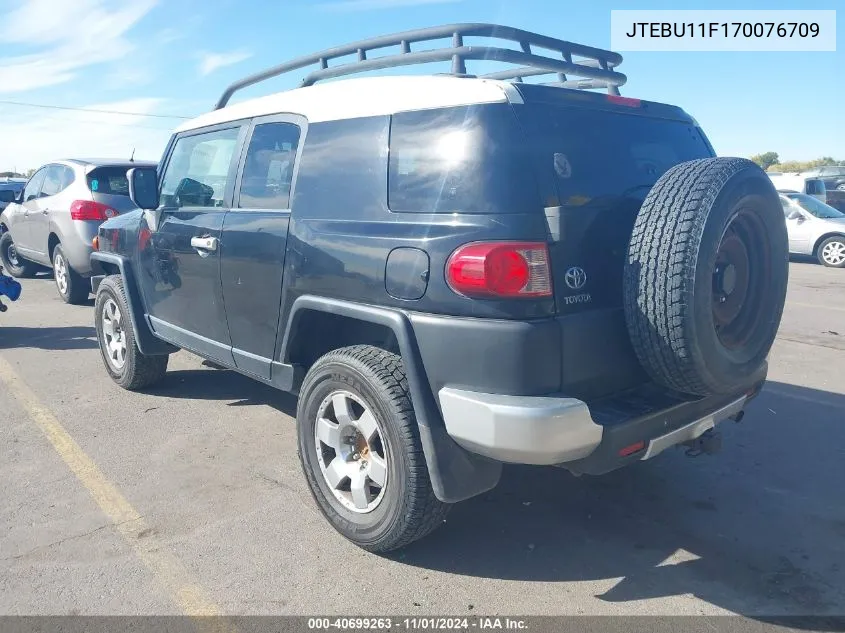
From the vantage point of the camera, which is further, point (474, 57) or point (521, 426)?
point (474, 57)

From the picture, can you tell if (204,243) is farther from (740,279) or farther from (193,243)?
(740,279)

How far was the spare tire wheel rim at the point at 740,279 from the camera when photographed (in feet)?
9.70

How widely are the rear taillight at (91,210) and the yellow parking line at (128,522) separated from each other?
13.2 ft

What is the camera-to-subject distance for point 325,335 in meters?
3.53

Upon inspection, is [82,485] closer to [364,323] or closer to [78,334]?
[364,323]

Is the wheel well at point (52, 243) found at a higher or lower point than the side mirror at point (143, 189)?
lower

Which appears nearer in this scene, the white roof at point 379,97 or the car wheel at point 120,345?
the white roof at point 379,97

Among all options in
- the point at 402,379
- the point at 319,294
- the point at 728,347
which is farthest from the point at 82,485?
the point at 728,347

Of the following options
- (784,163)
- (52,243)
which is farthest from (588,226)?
(784,163)

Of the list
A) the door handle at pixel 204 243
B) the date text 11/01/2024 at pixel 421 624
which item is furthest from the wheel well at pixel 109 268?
the date text 11/01/2024 at pixel 421 624

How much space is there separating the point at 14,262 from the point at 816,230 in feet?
49.3

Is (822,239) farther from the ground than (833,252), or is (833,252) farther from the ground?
(822,239)

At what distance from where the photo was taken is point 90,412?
5.07 m

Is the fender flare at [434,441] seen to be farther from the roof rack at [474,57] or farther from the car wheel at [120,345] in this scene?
the car wheel at [120,345]
